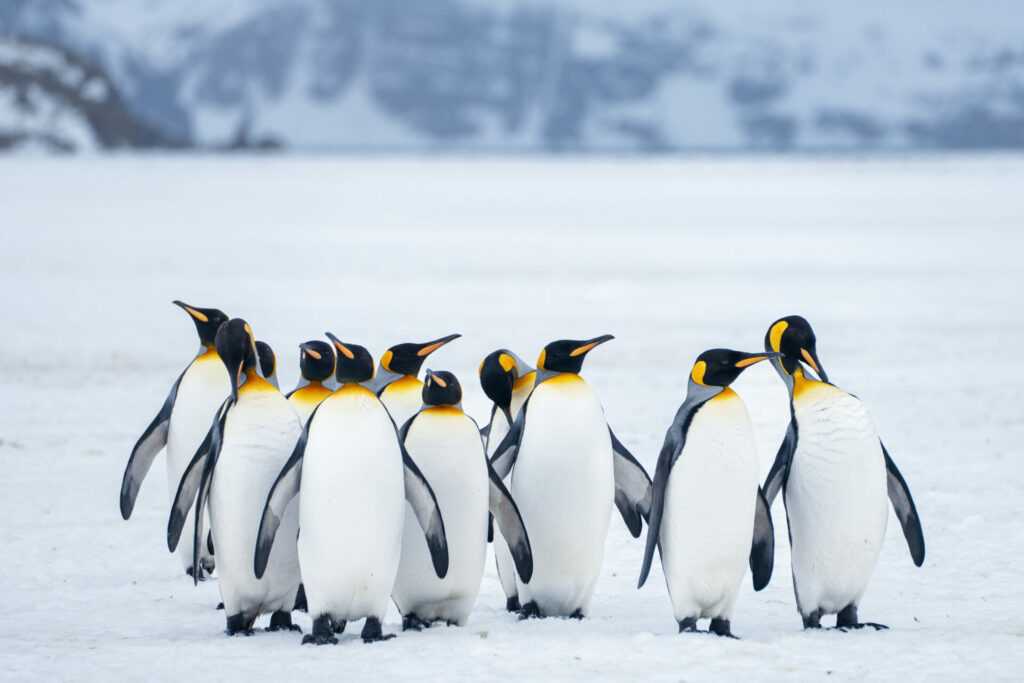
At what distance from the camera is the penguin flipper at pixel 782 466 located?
11.0 ft

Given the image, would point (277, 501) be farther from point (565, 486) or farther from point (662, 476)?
point (662, 476)

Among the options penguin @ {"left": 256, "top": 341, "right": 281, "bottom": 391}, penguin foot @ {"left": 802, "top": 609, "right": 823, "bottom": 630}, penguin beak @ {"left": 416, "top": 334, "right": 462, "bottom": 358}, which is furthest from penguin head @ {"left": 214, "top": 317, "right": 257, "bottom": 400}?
penguin foot @ {"left": 802, "top": 609, "right": 823, "bottom": 630}

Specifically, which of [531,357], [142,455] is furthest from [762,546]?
[531,357]

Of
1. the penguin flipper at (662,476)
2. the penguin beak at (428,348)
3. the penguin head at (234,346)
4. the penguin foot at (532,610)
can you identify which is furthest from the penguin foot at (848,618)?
the penguin head at (234,346)

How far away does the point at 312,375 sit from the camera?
3.53m

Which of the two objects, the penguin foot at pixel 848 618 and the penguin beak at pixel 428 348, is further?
the penguin beak at pixel 428 348

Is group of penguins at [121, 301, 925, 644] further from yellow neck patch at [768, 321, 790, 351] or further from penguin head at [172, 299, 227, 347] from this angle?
penguin head at [172, 299, 227, 347]

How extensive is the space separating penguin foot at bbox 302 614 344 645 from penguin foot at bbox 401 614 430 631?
0.33 metres

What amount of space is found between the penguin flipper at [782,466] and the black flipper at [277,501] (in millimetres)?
1214

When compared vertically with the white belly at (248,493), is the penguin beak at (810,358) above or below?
above

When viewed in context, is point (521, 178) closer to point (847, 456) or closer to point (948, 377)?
point (948, 377)

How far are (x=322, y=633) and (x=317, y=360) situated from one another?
740 mm

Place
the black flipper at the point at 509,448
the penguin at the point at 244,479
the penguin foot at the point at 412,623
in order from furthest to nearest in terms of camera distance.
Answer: the black flipper at the point at 509,448 → the penguin foot at the point at 412,623 → the penguin at the point at 244,479

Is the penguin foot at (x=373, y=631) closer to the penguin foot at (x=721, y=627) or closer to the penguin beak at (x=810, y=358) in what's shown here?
the penguin foot at (x=721, y=627)
